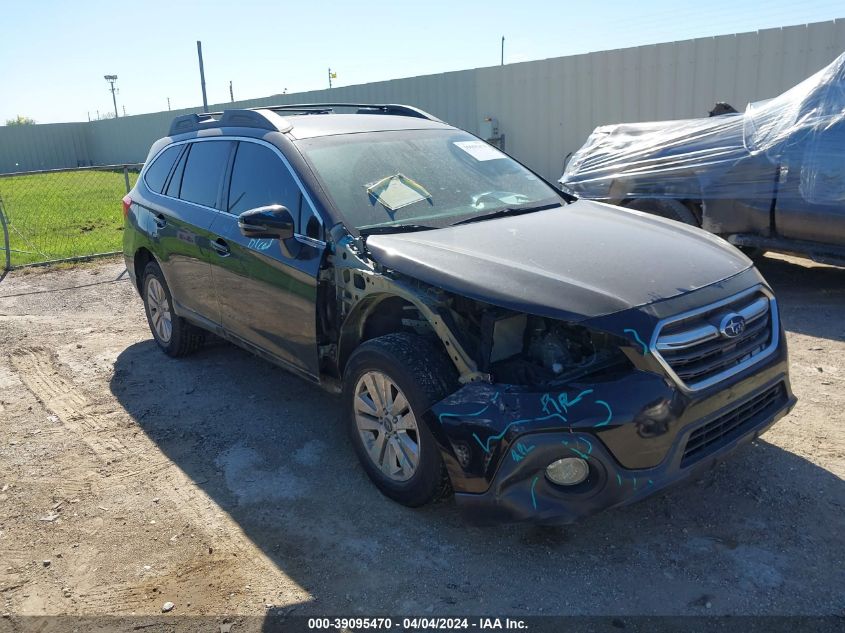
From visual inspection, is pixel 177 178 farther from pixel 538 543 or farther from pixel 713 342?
pixel 713 342

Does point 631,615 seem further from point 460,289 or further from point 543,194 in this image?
point 543,194

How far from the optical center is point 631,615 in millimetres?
2711

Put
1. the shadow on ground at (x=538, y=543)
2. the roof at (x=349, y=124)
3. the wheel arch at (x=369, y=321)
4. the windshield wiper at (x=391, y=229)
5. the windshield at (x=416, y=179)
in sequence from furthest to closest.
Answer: the roof at (x=349, y=124) < the windshield at (x=416, y=179) < the windshield wiper at (x=391, y=229) < the wheel arch at (x=369, y=321) < the shadow on ground at (x=538, y=543)

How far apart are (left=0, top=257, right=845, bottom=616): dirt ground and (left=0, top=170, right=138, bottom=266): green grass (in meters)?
7.04

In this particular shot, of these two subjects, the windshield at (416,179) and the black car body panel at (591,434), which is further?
the windshield at (416,179)

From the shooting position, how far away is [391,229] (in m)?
3.75

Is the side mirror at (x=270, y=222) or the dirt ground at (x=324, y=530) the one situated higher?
the side mirror at (x=270, y=222)

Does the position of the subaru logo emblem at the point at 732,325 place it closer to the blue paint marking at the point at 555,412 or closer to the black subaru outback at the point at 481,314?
the black subaru outback at the point at 481,314

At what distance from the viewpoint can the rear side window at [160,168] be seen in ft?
18.5

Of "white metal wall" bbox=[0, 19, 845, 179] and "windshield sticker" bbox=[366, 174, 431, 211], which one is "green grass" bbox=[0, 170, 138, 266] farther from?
"windshield sticker" bbox=[366, 174, 431, 211]

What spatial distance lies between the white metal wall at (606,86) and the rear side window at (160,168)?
7940mm

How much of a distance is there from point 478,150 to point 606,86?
7790 mm

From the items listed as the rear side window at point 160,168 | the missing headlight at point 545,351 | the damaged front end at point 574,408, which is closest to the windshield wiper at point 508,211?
the damaged front end at point 574,408

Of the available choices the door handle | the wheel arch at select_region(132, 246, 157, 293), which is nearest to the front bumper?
the door handle
